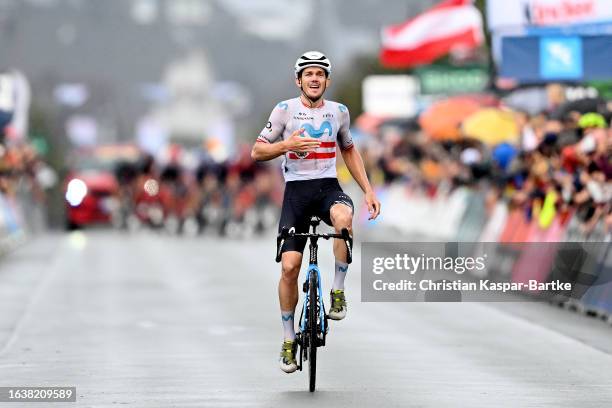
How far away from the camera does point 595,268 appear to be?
18.5 m

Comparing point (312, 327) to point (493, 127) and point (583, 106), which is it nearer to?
point (583, 106)

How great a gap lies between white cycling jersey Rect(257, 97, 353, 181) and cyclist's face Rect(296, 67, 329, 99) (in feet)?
0.43

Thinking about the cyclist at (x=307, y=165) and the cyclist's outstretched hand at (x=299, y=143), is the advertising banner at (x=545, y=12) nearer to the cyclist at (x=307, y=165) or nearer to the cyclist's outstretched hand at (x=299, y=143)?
the cyclist at (x=307, y=165)

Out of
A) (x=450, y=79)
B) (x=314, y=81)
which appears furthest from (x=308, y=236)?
(x=450, y=79)

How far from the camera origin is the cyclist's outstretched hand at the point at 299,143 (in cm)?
1225

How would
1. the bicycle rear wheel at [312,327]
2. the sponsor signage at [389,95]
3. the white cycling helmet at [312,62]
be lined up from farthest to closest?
the sponsor signage at [389,95] → the white cycling helmet at [312,62] → the bicycle rear wheel at [312,327]

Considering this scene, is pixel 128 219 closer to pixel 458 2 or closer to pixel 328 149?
pixel 458 2

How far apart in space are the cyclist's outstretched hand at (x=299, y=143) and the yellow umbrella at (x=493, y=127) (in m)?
15.5

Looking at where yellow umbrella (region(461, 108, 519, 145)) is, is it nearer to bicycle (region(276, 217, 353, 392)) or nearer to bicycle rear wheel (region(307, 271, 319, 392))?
bicycle (region(276, 217, 353, 392))

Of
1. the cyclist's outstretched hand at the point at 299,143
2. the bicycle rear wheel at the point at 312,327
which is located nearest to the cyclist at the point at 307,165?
the cyclist's outstretched hand at the point at 299,143

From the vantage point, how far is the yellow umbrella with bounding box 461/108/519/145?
1094 inches

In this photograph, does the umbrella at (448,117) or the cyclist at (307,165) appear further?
the umbrella at (448,117)

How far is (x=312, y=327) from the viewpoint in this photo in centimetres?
1222

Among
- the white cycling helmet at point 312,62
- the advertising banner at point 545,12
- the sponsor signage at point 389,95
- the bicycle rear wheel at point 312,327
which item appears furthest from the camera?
the sponsor signage at point 389,95
